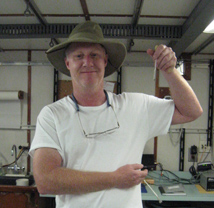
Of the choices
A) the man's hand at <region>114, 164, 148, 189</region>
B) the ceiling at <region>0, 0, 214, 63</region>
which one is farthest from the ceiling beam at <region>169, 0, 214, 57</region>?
the man's hand at <region>114, 164, 148, 189</region>

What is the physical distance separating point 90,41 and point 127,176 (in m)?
0.65

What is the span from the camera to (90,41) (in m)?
0.90

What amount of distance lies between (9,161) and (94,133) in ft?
8.06

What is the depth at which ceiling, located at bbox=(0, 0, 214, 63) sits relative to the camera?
60.7 inches

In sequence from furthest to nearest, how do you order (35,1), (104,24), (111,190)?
(104,24)
(35,1)
(111,190)

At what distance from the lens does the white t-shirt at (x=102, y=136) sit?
86cm

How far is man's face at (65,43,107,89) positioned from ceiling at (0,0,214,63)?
2.60ft

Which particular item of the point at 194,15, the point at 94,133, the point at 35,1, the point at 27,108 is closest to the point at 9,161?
the point at 27,108

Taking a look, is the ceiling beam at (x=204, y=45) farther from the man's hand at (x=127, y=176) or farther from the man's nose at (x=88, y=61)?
the man's hand at (x=127, y=176)

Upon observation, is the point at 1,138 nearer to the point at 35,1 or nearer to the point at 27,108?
the point at 27,108

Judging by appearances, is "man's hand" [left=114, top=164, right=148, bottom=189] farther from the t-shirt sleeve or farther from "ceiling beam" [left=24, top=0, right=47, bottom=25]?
"ceiling beam" [left=24, top=0, right=47, bottom=25]

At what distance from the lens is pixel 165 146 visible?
2797mm

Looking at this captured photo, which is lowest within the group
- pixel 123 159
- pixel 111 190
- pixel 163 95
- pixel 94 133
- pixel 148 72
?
pixel 111 190

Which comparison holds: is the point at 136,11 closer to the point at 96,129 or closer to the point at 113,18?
the point at 113,18
